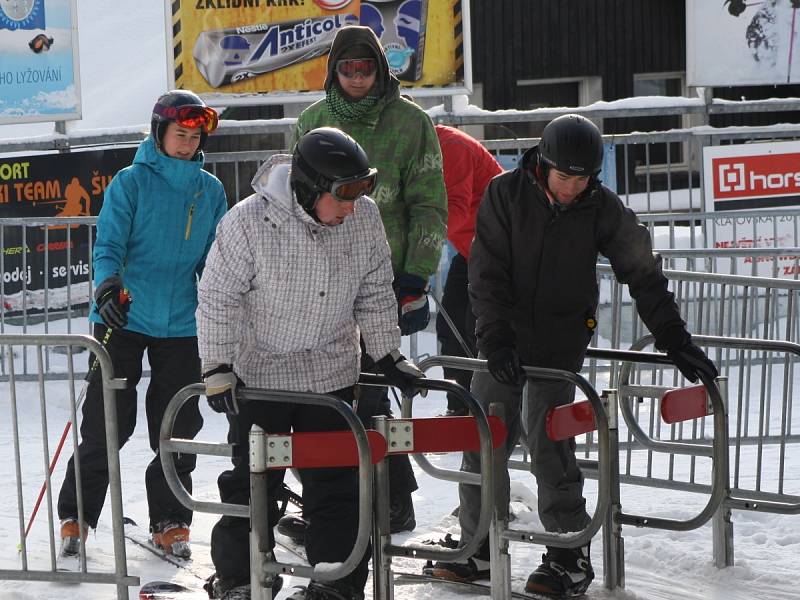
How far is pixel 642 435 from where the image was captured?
5484 mm

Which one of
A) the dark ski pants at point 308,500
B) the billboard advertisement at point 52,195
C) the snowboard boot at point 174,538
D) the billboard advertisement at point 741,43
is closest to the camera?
the dark ski pants at point 308,500

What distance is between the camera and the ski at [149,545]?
5297 millimetres

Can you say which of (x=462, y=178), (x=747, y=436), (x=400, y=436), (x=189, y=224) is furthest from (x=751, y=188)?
(x=400, y=436)

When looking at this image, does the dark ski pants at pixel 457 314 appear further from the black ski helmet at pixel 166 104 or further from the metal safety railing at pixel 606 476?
the black ski helmet at pixel 166 104

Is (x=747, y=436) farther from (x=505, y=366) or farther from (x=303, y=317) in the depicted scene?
(x=303, y=317)

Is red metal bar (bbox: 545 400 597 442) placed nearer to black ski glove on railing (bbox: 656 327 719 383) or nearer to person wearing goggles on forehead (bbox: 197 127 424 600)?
black ski glove on railing (bbox: 656 327 719 383)

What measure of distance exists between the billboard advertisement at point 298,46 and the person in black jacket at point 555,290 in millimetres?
5950

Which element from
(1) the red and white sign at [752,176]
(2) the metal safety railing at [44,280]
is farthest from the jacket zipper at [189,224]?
(1) the red and white sign at [752,176]

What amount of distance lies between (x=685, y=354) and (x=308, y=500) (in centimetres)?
139

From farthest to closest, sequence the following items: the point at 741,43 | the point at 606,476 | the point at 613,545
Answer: the point at 741,43 → the point at 613,545 → the point at 606,476

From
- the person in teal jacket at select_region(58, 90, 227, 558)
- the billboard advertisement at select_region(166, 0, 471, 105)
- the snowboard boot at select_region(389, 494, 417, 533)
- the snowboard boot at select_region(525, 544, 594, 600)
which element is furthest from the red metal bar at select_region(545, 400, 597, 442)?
the billboard advertisement at select_region(166, 0, 471, 105)

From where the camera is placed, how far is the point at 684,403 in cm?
460

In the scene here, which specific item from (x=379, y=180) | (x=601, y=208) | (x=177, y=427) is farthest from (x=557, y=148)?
(x=177, y=427)

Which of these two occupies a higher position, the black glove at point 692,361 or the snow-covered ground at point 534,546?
the black glove at point 692,361
